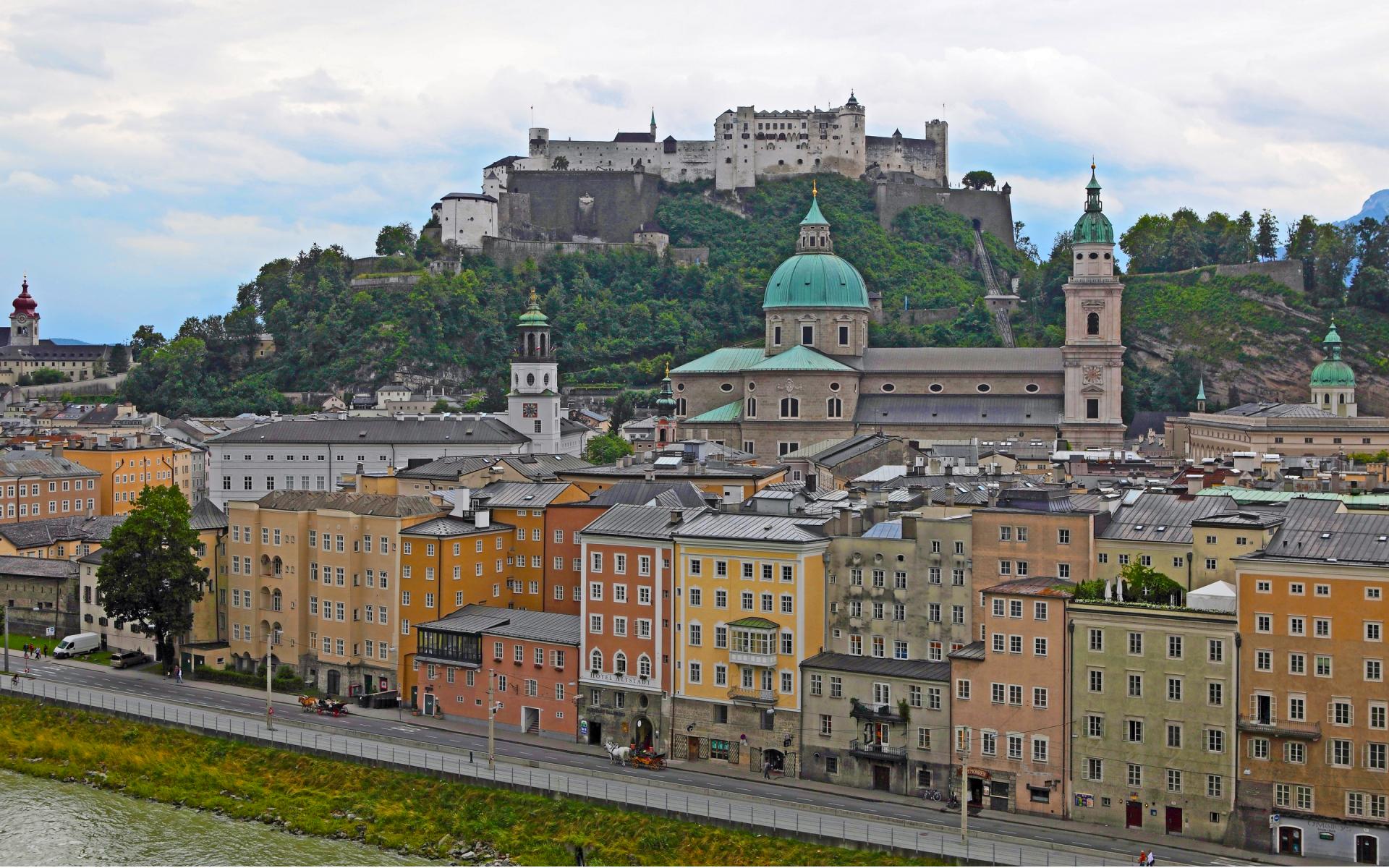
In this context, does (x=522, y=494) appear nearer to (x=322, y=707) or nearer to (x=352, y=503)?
(x=352, y=503)

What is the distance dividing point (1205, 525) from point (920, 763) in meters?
10.2

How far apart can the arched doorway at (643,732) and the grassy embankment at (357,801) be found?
19.7 feet

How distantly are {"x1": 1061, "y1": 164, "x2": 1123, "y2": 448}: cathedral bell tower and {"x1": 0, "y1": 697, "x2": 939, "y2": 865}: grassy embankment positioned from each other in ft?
184

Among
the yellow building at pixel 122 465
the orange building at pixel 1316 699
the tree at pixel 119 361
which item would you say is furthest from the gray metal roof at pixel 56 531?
the tree at pixel 119 361

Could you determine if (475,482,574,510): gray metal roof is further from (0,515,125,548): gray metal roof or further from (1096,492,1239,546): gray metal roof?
(0,515,125,548): gray metal roof

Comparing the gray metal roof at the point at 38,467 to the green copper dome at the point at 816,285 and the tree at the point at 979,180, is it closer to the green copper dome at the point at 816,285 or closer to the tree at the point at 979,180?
the green copper dome at the point at 816,285

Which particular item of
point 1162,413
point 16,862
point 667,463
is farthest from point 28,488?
point 1162,413

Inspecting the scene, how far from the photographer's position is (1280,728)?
38.2 metres

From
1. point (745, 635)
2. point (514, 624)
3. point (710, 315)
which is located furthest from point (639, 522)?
point (710, 315)

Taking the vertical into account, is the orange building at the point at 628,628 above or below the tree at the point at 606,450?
below

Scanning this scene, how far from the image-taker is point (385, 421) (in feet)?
298

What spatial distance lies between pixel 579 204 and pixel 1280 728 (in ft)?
392

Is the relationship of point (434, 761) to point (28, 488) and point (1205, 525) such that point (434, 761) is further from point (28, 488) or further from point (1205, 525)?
point (28, 488)

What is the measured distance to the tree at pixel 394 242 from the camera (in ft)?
467
